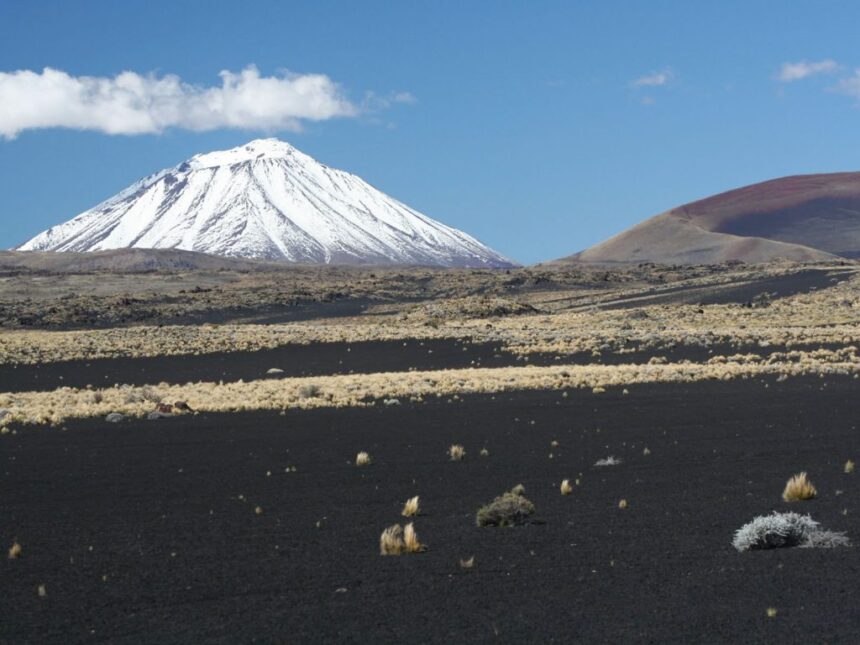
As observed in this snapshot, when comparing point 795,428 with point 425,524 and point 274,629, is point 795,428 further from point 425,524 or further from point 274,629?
point 274,629

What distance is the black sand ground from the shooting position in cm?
958

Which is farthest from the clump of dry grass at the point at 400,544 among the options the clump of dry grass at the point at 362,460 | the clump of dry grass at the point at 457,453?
the clump of dry grass at the point at 457,453

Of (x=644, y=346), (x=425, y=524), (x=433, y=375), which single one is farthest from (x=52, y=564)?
(x=644, y=346)

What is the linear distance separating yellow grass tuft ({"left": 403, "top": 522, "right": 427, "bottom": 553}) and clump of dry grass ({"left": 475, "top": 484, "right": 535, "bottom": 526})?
1.31m

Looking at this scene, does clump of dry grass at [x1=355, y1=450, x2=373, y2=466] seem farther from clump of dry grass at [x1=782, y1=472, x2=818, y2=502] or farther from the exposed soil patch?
the exposed soil patch

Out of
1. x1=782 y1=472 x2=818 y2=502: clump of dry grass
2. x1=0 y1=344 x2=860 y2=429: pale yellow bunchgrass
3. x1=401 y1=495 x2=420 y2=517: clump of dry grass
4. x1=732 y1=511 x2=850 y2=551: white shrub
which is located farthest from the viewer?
x1=0 y1=344 x2=860 y2=429: pale yellow bunchgrass

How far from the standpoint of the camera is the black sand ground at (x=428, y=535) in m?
9.58

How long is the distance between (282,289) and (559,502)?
317 ft

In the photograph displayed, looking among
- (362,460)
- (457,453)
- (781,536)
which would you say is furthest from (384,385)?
(781,536)

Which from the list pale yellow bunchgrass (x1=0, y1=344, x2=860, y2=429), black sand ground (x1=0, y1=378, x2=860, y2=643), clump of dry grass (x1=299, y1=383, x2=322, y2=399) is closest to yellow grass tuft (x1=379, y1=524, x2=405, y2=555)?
black sand ground (x1=0, y1=378, x2=860, y2=643)

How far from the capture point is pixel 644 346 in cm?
4838

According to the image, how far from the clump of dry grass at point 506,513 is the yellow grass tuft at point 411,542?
1308mm

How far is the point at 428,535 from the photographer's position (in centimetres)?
1312

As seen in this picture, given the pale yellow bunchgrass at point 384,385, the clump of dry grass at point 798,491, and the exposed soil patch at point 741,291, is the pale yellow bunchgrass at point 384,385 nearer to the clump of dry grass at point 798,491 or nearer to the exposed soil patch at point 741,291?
the clump of dry grass at point 798,491
